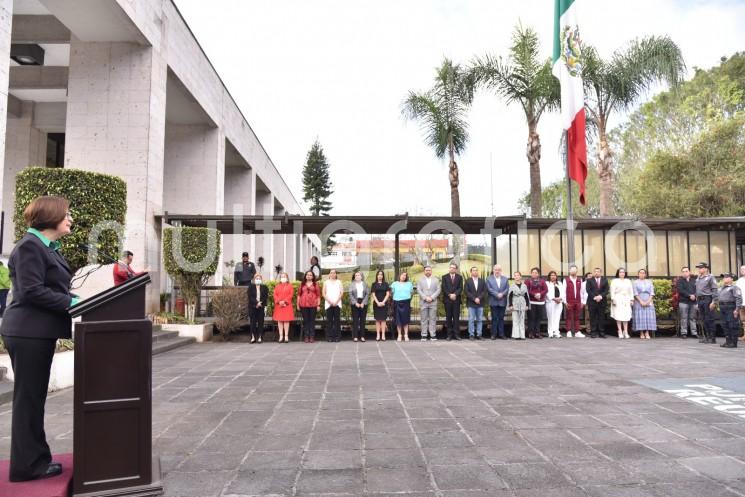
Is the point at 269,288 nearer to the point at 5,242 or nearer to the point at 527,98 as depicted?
the point at 5,242

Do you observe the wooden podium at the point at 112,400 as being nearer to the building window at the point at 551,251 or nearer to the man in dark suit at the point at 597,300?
the man in dark suit at the point at 597,300

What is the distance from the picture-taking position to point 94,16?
1095 centimetres

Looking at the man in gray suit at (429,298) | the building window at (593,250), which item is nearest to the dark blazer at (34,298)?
the man in gray suit at (429,298)

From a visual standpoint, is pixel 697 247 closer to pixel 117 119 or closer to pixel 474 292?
pixel 474 292

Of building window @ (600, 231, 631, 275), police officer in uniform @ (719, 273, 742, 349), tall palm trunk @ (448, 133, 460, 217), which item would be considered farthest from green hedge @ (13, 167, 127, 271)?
tall palm trunk @ (448, 133, 460, 217)

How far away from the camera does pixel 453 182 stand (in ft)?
66.1

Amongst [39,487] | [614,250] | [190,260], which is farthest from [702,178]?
[39,487]

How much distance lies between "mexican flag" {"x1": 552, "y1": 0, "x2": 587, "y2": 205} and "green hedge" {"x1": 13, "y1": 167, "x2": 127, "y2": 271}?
11158 mm

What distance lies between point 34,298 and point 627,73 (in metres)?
18.9

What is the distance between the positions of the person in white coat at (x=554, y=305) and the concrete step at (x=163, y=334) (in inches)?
378

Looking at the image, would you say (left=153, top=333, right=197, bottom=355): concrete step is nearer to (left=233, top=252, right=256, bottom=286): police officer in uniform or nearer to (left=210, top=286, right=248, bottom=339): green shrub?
(left=210, top=286, right=248, bottom=339): green shrub

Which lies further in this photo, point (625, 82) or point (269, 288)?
point (625, 82)

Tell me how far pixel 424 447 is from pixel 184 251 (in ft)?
31.2

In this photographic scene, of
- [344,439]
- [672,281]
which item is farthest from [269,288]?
[672,281]
